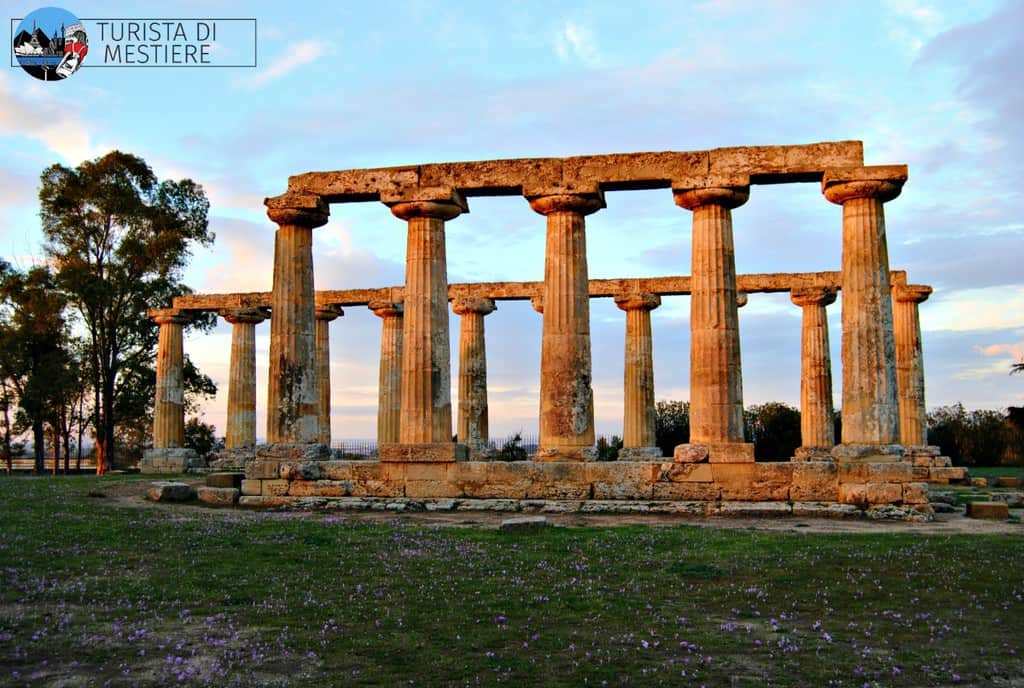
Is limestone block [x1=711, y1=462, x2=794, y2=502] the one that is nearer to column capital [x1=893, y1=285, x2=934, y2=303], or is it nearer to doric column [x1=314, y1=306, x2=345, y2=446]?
column capital [x1=893, y1=285, x2=934, y2=303]

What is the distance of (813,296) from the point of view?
3155 centimetres

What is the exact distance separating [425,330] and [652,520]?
7.52 m

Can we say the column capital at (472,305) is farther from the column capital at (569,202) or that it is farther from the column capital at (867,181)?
the column capital at (867,181)

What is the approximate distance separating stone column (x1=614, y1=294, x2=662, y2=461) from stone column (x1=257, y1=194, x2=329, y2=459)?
13.5 meters

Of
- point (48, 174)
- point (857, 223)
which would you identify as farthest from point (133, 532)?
point (48, 174)

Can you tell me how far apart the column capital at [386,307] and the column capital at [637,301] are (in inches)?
343

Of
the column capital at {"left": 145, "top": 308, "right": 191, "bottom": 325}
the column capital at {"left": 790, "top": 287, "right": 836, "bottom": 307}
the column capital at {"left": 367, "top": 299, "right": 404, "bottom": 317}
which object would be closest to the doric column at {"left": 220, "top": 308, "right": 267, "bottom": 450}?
the column capital at {"left": 145, "top": 308, "right": 191, "bottom": 325}

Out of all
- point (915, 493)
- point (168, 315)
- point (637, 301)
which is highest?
point (168, 315)

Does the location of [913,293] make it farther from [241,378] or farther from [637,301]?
[241,378]

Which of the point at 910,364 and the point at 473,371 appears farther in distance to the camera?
the point at 473,371

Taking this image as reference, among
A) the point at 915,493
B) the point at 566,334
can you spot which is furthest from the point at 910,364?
the point at 566,334

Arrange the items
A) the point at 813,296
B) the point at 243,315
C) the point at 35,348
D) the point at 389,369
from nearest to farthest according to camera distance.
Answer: the point at 813,296, the point at 389,369, the point at 243,315, the point at 35,348

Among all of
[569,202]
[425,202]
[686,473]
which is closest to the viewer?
[686,473]

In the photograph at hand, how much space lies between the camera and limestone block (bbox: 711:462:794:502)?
19094 millimetres
